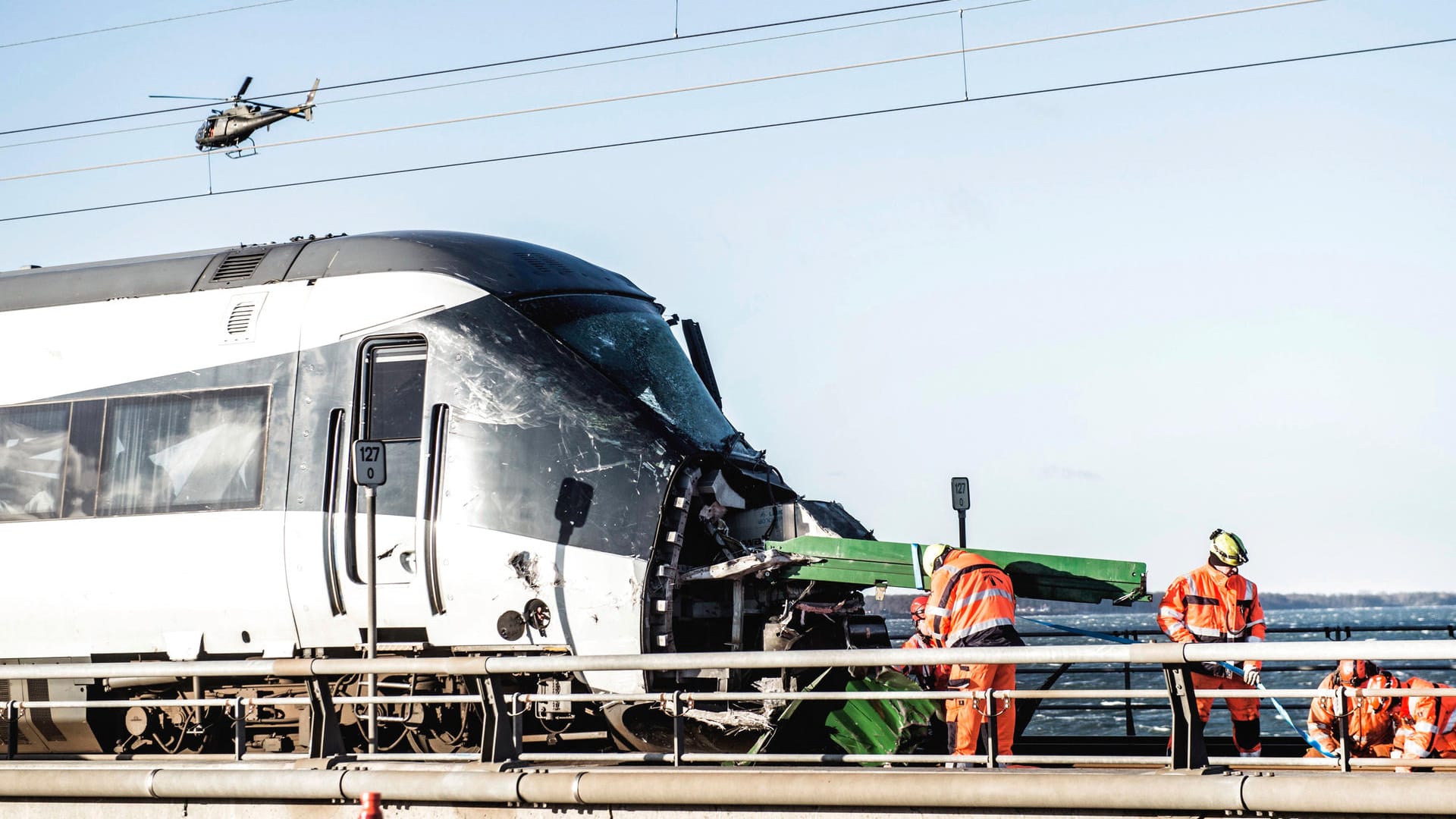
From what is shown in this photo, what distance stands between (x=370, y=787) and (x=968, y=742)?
351 centimetres

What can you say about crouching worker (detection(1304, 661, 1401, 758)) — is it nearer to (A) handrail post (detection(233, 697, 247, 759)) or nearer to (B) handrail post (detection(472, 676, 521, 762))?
(B) handrail post (detection(472, 676, 521, 762))

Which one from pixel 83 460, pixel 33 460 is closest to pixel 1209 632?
pixel 83 460

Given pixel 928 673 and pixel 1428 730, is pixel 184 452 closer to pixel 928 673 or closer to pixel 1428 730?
pixel 928 673

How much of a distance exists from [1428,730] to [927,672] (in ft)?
10.3

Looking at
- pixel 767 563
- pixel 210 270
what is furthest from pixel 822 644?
A: pixel 210 270

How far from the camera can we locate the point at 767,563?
9586 millimetres

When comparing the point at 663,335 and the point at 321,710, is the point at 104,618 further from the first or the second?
the point at 663,335

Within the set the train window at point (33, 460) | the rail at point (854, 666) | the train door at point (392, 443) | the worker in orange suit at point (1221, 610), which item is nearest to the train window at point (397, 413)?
the train door at point (392, 443)

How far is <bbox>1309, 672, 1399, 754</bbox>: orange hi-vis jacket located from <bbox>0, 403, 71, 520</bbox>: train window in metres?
9.09

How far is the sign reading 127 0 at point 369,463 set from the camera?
9.29 m

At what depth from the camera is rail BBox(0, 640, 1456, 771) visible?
5.88m

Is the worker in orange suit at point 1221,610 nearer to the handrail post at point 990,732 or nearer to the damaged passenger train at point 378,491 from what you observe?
the damaged passenger train at point 378,491

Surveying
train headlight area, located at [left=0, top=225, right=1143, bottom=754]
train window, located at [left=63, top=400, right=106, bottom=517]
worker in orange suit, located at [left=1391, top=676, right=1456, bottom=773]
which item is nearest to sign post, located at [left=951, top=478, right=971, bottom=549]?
train headlight area, located at [left=0, top=225, right=1143, bottom=754]

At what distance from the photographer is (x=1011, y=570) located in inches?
374
